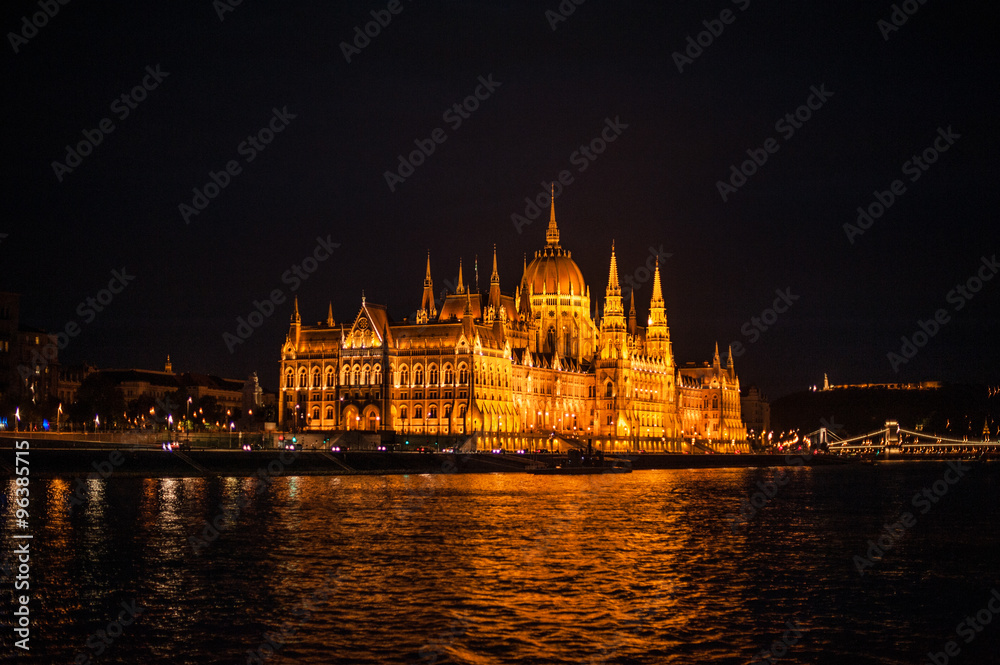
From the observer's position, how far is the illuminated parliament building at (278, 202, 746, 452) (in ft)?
475

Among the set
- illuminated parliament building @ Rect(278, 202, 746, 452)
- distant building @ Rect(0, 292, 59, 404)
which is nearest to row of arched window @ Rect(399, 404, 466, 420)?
illuminated parliament building @ Rect(278, 202, 746, 452)

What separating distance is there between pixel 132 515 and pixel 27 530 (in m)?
8.75

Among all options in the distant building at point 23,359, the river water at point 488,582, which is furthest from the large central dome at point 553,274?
the river water at point 488,582

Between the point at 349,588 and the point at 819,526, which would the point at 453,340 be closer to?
the point at 819,526

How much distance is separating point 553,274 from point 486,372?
138ft

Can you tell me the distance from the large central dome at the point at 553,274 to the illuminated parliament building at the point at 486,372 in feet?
0.65

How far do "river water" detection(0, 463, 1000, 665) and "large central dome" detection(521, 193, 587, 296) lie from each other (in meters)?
113

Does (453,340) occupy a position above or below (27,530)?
above

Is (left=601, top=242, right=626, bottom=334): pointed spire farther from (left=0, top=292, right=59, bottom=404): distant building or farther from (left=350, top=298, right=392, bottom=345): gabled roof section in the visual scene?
(left=0, top=292, right=59, bottom=404): distant building

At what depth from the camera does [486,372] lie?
147125 millimetres

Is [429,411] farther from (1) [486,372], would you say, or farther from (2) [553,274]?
(2) [553,274]

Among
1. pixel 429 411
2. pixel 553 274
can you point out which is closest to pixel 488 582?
pixel 429 411

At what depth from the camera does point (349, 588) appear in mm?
37469

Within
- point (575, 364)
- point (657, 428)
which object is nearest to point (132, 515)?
point (575, 364)
